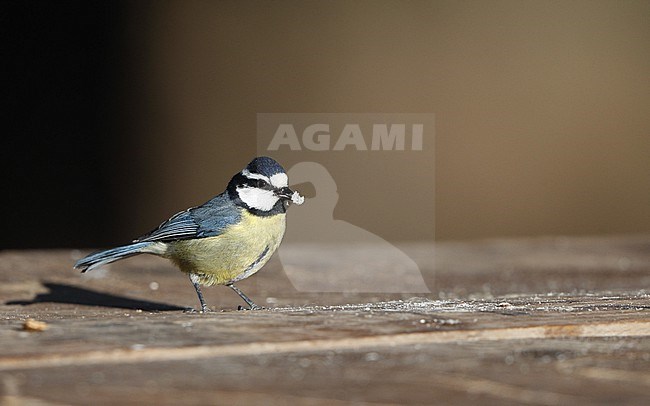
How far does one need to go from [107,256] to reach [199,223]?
0.33 meters

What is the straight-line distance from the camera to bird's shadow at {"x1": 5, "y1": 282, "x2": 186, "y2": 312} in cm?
251

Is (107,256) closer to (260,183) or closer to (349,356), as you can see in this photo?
(260,183)

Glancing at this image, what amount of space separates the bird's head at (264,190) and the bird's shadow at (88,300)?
64 centimetres

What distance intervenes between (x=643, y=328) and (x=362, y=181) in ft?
16.7

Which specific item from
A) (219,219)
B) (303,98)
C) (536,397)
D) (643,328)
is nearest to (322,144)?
(303,98)

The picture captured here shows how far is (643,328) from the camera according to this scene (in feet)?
4.76

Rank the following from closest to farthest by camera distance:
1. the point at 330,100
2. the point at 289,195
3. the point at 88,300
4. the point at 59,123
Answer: the point at 88,300, the point at 289,195, the point at 330,100, the point at 59,123

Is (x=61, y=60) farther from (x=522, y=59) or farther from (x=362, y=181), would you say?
(x=522, y=59)

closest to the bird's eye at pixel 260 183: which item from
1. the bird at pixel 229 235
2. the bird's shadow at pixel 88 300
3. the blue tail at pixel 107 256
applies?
the bird at pixel 229 235

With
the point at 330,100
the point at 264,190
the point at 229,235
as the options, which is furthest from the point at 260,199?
the point at 330,100

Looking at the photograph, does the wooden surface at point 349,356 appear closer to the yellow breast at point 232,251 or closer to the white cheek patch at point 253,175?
the yellow breast at point 232,251

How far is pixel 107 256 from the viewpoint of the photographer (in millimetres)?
3043

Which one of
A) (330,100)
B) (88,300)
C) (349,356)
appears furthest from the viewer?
(330,100)

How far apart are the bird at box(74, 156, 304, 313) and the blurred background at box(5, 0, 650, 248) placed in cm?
306
